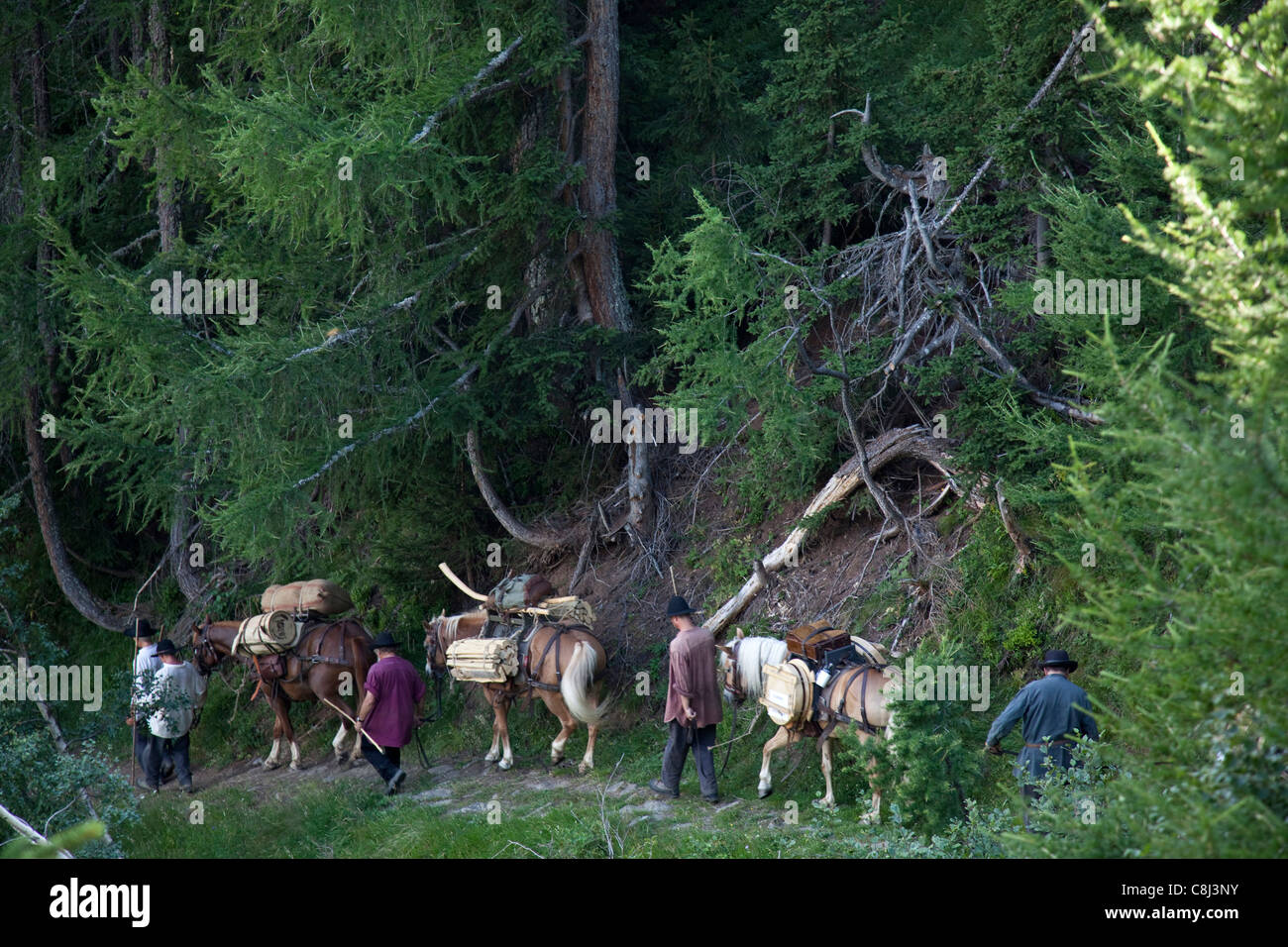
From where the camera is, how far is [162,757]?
14320 mm

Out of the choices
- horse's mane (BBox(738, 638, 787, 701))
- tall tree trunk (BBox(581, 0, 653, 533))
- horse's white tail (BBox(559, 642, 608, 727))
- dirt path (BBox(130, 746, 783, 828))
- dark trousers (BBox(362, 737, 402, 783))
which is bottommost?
dirt path (BBox(130, 746, 783, 828))

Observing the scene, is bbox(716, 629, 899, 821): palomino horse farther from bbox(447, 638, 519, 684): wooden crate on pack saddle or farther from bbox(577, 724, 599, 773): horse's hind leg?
bbox(447, 638, 519, 684): wooden crate on pack saddle

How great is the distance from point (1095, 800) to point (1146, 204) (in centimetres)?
570

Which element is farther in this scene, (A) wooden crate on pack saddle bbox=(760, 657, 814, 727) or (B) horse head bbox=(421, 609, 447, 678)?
(B) horse head bbox=(421, 609, 447, 678)

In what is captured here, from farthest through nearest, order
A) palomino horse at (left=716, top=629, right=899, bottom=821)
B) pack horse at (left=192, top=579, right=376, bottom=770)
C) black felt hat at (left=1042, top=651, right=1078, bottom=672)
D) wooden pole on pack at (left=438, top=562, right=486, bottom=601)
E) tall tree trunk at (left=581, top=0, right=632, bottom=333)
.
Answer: tall tree trunk at (left=581, top=0, right=632, bottom=333)
pack horse at (left=192, top=579, right=376, bottom=770)
wooden pole on pack at (left=438, top=562, right=486, bottom=601)
palomino horse at (left=716, top=629, right=899, bottom=821)
black felt hat at (left=1042, top=651, right=1078, bottom=672)

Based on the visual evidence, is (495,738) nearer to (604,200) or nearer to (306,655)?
(306,655)

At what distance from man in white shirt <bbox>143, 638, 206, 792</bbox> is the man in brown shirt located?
5500mm

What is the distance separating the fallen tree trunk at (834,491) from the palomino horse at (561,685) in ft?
4.61

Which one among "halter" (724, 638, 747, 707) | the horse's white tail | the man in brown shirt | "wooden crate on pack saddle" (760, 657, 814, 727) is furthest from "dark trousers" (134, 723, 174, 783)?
"wooden crate on pack saddle" (760, 657, 814, 727)

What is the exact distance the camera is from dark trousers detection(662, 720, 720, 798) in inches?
422

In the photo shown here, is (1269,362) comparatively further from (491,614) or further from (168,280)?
(168,280)

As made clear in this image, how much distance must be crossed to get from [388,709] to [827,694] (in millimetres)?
4916

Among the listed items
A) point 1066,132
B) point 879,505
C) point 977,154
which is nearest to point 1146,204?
point 1066,132

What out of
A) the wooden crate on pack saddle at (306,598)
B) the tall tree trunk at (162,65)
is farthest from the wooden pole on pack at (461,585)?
the tall tree trunk at (162,65)
